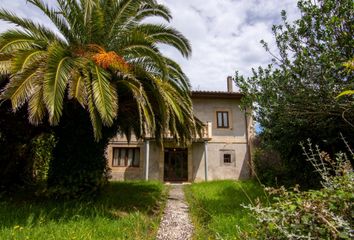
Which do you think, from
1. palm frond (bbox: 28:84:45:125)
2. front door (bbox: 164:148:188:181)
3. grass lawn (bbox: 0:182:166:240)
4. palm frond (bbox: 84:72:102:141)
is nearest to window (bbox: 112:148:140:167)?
front door (bbox: 164:148:188:181)

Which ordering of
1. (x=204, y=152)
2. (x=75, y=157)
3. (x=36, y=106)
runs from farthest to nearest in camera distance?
(x=204, y=152), (x=75, y=157), (x=36, y=106)

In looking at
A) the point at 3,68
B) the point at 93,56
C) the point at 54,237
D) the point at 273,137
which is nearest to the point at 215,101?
the point at 273,137

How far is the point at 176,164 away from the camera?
20938 millimetres

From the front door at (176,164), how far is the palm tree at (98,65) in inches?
413

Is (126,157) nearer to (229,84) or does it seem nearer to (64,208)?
(229,84)

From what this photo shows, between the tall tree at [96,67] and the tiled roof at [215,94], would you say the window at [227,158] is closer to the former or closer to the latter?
the tiled roof at [215,94]

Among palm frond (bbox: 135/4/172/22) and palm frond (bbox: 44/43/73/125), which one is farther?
palm frond (bbox: 135/4/172/22)

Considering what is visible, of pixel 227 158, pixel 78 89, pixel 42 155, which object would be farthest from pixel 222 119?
pixel 78 89

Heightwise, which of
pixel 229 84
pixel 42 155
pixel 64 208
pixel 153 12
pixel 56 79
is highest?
pixel 229 84

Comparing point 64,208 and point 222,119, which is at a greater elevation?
point 222,119

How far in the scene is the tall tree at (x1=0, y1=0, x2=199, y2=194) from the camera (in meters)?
6.58

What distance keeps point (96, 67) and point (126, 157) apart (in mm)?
13786

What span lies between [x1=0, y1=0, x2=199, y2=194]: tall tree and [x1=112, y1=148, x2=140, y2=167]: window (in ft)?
33.9

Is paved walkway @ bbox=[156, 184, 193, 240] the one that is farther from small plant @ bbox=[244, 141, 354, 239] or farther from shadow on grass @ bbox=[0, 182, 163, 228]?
small plant @ bbox=[244, 141, 354, 239]
